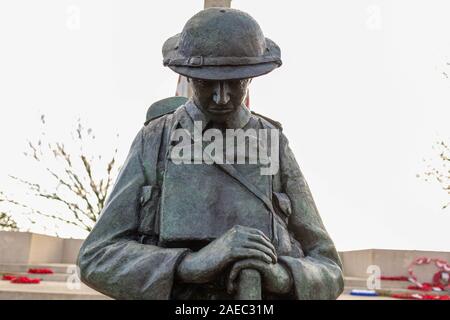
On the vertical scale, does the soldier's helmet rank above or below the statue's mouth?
above

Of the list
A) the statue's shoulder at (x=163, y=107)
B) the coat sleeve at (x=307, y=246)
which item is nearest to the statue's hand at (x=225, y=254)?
the coat sleeve at (x=307, y=246)

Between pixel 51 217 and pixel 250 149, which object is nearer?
pixel 250 149

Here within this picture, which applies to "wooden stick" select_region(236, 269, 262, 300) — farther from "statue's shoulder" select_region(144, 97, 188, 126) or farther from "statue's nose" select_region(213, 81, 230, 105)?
"statue's shoulder" select_region(144, 97, 188, 126)

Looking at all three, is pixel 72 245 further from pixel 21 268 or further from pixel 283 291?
pixel 283 291

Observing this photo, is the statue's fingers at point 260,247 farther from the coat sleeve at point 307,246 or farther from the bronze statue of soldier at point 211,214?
the coat sleeve at point 307,246

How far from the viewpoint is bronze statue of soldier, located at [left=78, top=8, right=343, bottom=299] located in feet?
6.01

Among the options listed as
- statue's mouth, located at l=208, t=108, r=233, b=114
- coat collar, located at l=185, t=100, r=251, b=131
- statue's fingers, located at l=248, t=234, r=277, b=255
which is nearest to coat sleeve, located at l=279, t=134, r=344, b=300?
statue's fingers, located at l=248, t=234, r=277, b=255

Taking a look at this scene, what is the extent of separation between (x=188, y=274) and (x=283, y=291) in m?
0.40

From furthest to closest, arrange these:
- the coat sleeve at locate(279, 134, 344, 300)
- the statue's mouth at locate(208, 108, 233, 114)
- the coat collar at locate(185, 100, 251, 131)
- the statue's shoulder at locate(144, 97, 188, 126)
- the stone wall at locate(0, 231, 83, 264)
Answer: the stone wall at locate(0, 231, 83, 264), the statue's shoulder at locate(144, 97, 188, 126), the coat collar at locate(185, 100, 251, 131), the statue's mouth at locate(208, 108, 233, 114), the coat sleeve at locate(279, 134, 344, 300)

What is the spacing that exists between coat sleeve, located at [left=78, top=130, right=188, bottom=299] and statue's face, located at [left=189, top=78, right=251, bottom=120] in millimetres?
449

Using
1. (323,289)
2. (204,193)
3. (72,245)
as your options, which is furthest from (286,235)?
(72,245)

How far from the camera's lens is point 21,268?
11.3m

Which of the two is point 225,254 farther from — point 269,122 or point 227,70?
point 269,122

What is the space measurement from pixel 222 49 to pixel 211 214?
718 mm
